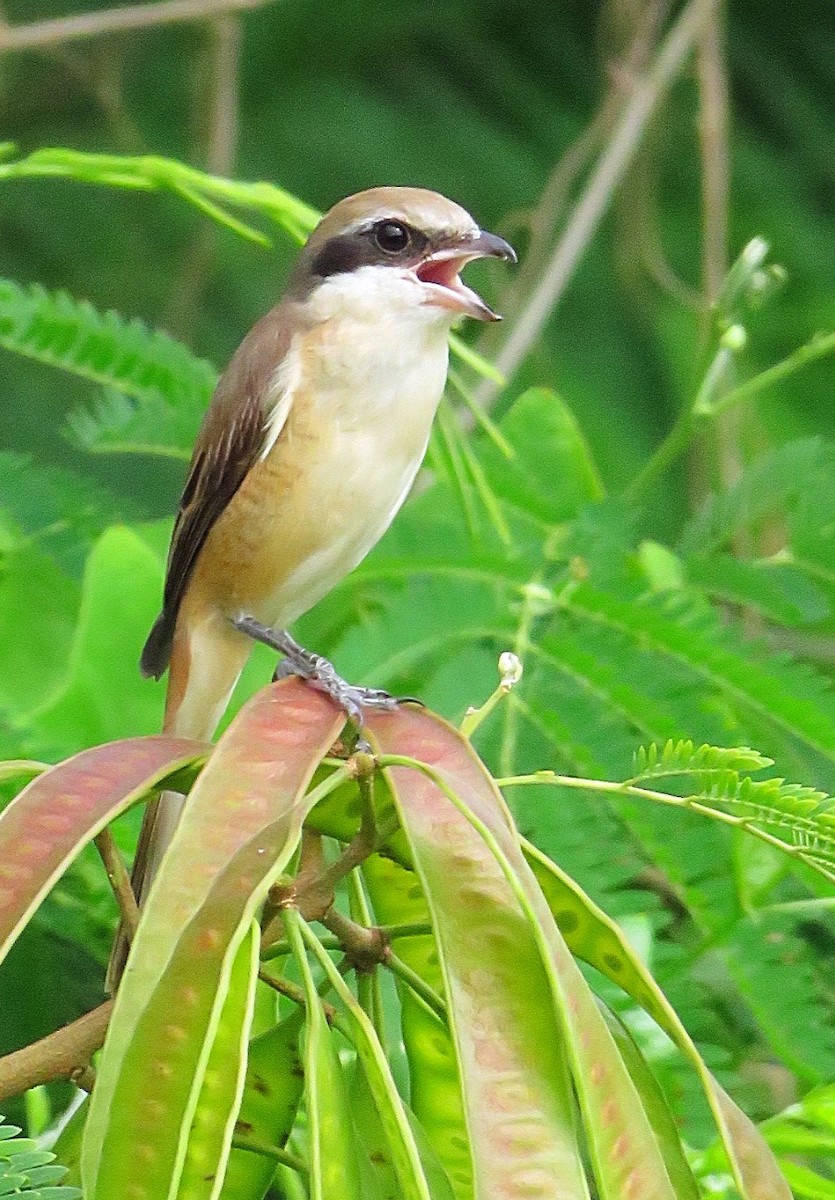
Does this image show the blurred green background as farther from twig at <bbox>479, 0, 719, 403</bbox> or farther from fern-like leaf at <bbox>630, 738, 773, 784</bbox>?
fern-like leaf at <bbox>630, 738, 773, 784</bbox>

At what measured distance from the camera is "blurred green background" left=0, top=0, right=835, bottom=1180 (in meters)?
1.81

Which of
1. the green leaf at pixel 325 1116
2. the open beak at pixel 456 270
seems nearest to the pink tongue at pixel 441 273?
the open beak at pixel 456 270

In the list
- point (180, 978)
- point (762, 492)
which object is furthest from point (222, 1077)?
point (762, 492)

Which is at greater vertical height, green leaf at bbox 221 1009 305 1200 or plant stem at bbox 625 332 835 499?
plant stem at bbox 625 332 835 499

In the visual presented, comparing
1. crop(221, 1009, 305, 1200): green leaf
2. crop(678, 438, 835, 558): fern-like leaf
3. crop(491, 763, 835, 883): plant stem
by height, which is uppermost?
crop(678, 438, 835, 558): fern-like leaf

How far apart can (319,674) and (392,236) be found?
2.86ft

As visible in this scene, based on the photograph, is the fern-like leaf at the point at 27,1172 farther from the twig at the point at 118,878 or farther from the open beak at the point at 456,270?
the open beak at the point at 456,270

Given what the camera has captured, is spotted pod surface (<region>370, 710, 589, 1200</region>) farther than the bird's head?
No

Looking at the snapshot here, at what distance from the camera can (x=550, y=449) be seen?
256 centimetres

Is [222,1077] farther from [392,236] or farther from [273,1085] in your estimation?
[392,236]

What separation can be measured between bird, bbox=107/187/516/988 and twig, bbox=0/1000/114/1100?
1.00 metres

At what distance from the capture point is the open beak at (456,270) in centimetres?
214

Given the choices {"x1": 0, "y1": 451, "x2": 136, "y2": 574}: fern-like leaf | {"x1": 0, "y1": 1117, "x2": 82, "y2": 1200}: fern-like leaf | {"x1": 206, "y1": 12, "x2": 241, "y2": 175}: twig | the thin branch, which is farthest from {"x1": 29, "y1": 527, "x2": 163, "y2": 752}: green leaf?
{"x1": 206, "y1": 12, "x2": 241, "y2": 175}: twig

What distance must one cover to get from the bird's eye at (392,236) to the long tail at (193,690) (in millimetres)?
545
